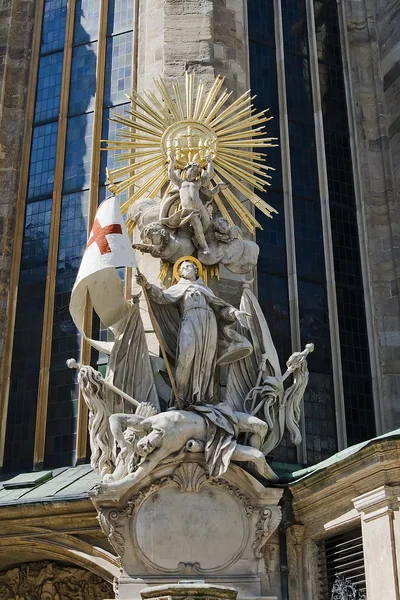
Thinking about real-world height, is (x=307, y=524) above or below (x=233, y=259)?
below

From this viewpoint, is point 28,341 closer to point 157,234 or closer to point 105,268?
point 157,234

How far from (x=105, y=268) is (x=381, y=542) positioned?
4.42 metres

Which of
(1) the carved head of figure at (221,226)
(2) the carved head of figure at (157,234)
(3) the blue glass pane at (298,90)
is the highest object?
(3) the blue glass pane at (298,90)

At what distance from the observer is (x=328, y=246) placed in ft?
53.2

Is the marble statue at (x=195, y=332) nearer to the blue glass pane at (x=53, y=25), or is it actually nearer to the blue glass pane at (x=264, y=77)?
the blue glass pane at (x=264, y=77)

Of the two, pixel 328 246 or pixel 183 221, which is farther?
pixel 328 246

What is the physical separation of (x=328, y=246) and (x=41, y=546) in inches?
249

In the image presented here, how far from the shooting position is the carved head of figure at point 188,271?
1284cm

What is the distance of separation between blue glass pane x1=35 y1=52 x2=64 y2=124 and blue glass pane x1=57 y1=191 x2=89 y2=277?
162 centimetres

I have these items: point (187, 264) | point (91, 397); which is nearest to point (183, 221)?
point (187, 264)

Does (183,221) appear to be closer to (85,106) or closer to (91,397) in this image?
(91,397)

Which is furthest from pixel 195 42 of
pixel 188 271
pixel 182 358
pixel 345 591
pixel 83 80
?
pixel 345 591

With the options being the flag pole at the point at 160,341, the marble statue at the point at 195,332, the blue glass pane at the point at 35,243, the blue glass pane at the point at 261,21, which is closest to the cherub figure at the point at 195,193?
the marble statue at the point at 195,332

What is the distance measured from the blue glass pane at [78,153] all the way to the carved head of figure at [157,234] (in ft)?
10.9
